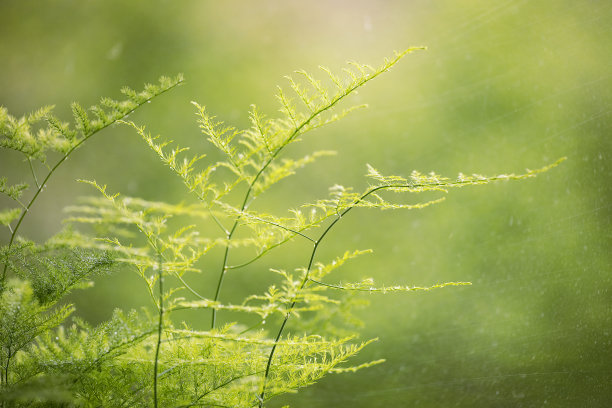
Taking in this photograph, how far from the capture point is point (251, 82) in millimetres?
1579

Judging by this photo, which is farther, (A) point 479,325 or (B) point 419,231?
(B) point 419,231

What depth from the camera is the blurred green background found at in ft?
3.98

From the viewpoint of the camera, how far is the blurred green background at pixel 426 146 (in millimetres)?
1212

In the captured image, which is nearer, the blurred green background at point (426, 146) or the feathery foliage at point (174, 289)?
the feathery foliage at point (174, 289)

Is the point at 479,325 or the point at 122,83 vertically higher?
the point at 122,83

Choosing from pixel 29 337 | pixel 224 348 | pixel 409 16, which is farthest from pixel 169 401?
pixel 409 16

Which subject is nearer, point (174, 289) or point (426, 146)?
point (174, 289)

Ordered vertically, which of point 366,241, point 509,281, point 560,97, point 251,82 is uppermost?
point 251,82

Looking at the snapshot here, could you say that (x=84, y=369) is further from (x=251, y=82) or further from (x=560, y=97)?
(x=560, y=97)

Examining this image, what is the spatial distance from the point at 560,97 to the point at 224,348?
1133 millimetres

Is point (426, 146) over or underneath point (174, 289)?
over

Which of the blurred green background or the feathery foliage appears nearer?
the feathery foliage

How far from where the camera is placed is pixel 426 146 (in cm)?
146

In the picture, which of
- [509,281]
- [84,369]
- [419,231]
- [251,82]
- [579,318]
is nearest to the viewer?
[84,369]
